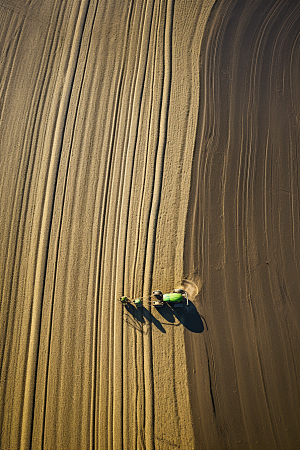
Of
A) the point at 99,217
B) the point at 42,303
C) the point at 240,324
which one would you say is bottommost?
the point at 240,324

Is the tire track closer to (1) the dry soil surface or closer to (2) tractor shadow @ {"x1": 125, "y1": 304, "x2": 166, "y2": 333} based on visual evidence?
(1) the dry soil surface

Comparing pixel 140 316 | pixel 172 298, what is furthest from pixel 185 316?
pixel 140 316

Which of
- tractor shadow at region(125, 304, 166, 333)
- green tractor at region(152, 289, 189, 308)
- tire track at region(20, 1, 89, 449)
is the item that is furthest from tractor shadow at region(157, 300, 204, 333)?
tire track at region(20, 1, 89, 449)

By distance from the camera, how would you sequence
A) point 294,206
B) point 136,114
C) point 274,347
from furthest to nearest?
point 136,114, point 294,206, point 274,347

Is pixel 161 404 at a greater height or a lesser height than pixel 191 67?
lesser

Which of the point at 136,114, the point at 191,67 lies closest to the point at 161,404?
the point at 136,114

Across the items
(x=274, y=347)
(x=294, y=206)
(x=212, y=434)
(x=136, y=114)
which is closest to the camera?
(x=212, y=434)

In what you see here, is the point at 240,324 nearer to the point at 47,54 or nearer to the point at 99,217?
the point at 99,217
